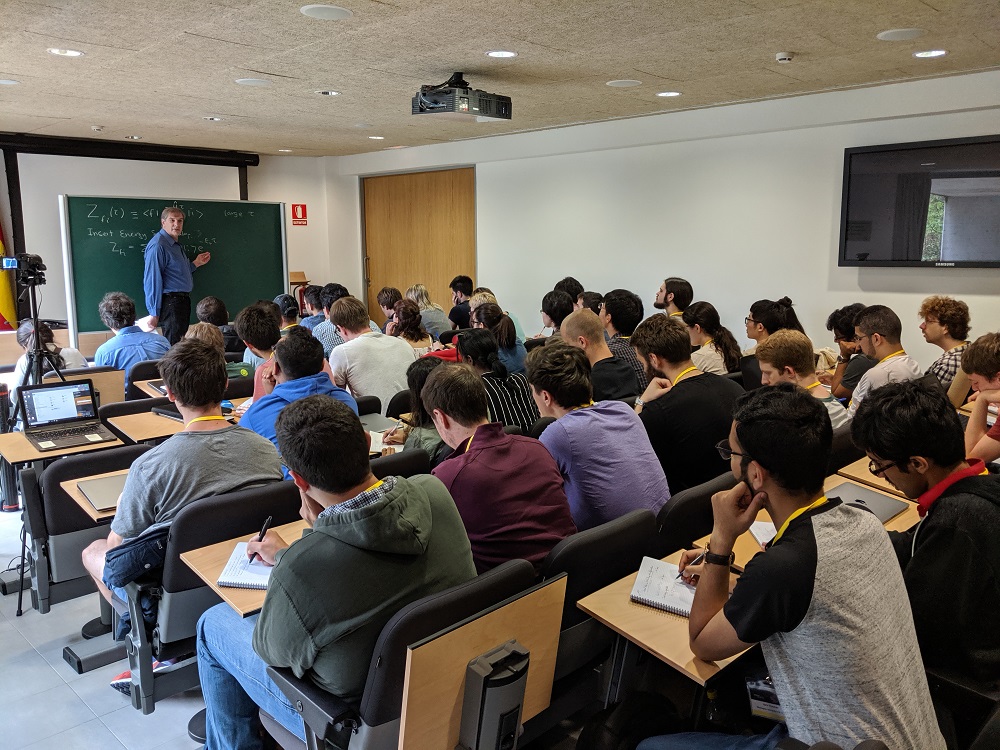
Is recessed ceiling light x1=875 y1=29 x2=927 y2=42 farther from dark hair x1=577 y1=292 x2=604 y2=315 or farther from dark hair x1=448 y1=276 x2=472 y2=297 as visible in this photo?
dark hair x1=448 y1=276 x2=472 y2=297

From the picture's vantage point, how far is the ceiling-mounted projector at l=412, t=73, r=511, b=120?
4.96m

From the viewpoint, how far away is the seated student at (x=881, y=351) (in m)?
3.88

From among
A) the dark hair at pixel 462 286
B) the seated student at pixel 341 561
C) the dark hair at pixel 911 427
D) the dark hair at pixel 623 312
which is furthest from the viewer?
the dark hair at pixel 462 286

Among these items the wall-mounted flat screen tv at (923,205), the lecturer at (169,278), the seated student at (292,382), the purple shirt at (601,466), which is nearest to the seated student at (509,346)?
the seated student at (292,382)

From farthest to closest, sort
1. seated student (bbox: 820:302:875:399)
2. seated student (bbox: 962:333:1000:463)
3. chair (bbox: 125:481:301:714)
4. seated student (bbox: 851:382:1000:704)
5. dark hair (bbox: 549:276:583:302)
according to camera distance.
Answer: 1. dark hair (bbox: 549:276:583:302)
2. seated student (bbox: 820:302:875:399)
3. seated student (bbox: 962:333:1000:463)
4. chair (bbox: 125:481:301:714)
5. seated student (bbox: 851:382:1000:704)

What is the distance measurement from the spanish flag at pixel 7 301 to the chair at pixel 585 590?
859 centimetres

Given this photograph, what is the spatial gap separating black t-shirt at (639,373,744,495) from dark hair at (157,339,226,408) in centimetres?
170

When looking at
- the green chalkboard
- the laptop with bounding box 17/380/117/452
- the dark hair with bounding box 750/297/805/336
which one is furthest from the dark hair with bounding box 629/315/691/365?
the green chalkboard

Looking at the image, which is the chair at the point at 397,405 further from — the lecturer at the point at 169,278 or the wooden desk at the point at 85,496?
the lecturer at the point at 169,278

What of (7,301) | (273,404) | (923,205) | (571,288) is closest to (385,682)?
(273,404)

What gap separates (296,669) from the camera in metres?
1.70

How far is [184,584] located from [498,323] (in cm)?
314

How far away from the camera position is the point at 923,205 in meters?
5.65

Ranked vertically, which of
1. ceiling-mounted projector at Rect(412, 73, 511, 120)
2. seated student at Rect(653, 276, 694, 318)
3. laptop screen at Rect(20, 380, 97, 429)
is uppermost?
ceiling-mounted projector at Rect(412, 73, 511, 120)
